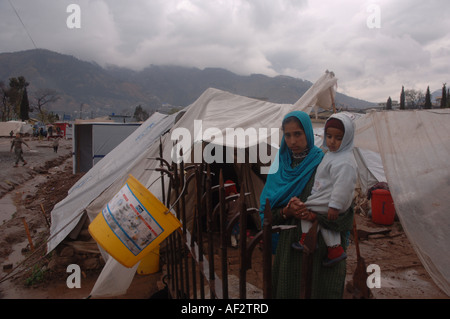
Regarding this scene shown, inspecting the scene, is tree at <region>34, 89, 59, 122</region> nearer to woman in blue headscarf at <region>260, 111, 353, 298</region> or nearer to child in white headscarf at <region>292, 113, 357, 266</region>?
woman in blue headscarf at <region>260, 111, 353, 298</region>

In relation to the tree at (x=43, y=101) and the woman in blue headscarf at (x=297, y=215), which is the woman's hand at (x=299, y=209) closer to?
the woman in blue headscarf at (x=297, y=215)

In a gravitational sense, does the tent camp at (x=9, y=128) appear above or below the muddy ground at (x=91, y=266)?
above

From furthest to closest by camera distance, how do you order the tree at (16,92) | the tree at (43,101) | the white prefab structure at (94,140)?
the tree at (43,101) → the tree at (16,92) → the white prefab structure at (94,140)

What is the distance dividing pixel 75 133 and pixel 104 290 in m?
9.46

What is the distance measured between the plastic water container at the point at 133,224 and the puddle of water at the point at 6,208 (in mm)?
6902

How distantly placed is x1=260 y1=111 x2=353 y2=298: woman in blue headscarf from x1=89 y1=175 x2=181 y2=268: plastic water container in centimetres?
61

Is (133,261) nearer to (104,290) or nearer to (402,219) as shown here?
(104,290)

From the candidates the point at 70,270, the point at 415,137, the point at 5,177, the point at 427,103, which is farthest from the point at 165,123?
the point at 427,103

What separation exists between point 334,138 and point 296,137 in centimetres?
21

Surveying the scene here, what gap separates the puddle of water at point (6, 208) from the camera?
279 inches

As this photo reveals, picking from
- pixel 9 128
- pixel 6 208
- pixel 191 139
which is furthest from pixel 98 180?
pixel 9 128

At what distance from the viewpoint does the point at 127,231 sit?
165 cm

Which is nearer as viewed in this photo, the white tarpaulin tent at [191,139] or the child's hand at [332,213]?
the child's hand at [332,213]

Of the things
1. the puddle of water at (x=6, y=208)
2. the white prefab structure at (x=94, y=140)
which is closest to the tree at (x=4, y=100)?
the white prefab structure at (x=94, y=140)
